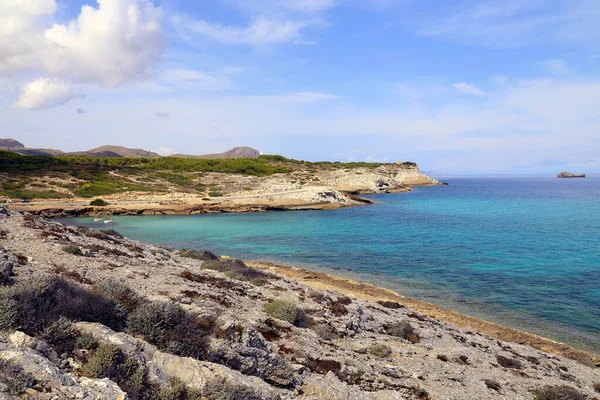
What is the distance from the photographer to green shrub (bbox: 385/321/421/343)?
611 inches

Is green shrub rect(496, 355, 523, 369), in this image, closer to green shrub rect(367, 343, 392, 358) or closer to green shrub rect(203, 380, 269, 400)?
green shrub rect(367, 343, 392, 358)

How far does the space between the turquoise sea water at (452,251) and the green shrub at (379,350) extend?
41.1 feet

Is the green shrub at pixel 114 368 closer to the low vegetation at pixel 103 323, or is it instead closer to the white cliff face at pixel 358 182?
the low vegetation at pixel 103 323

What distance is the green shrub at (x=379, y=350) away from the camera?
12.9 metres

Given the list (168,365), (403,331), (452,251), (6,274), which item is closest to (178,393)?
(168,365)

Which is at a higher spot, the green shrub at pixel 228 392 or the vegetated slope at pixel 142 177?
the vegetated slope at pixel 142 177

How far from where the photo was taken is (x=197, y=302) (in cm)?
1205

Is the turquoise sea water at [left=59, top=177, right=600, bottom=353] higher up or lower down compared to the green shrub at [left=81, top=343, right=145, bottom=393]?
lower down

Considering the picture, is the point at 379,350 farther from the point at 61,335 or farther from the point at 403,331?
the point at 61,335

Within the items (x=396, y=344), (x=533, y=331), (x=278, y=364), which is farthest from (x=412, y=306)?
(x=278, y=364)

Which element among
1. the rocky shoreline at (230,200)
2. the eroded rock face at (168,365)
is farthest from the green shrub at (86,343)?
the rocky shoreline at (230,200)

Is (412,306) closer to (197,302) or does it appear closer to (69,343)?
(197,302)

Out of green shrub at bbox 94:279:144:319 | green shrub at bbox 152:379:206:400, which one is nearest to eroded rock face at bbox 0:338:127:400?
green shrub at bbox 152:379:206:400

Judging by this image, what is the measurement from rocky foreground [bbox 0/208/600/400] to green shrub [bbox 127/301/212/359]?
31mm
